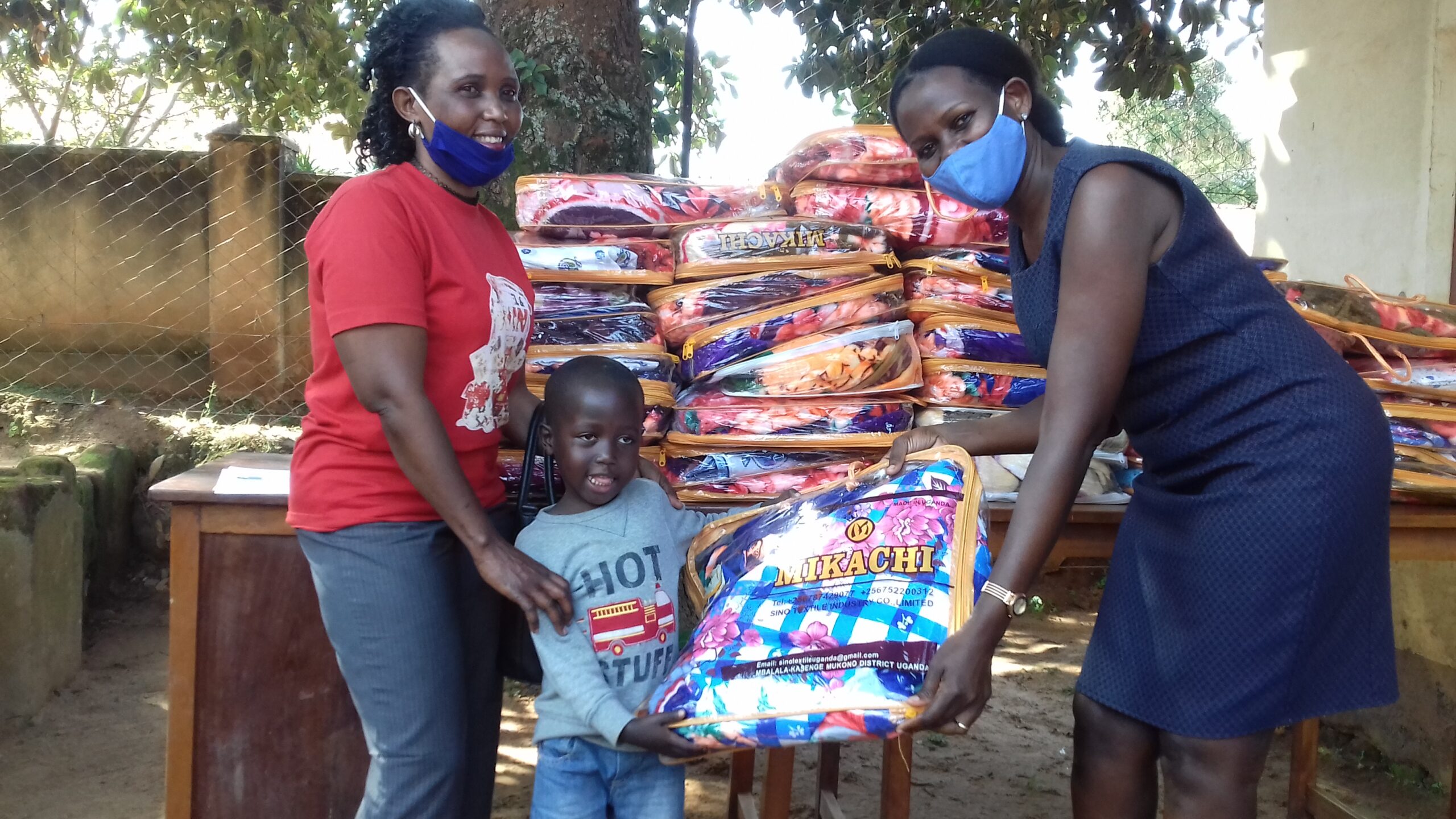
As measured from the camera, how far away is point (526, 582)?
177 centimetres

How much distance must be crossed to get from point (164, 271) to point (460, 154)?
14.6 feet

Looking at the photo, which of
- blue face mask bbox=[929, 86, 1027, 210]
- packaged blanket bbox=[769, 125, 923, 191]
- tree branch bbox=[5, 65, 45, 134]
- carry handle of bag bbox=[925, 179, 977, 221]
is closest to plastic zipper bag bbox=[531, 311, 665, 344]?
packaged blanket bbox=[769, 125, 923, 191]

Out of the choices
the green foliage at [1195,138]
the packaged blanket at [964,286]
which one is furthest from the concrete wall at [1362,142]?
the green foliage at [1195,138]

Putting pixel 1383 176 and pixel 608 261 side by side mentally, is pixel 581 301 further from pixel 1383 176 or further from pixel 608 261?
pixel 1383 176

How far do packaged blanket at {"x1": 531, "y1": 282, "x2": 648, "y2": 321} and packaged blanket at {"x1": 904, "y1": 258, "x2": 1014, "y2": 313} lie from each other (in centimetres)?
71

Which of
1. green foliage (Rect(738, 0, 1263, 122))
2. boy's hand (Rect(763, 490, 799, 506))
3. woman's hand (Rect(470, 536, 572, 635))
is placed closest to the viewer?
woman's hand (Rect(470, 536, 572, 635))

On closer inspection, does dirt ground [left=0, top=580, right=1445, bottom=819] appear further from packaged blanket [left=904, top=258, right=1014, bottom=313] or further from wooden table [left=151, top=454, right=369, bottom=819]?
packaged blanket [left=904, top=258, right=1014, bottom=313]

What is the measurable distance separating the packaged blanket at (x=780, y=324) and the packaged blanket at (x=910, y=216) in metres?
0.24

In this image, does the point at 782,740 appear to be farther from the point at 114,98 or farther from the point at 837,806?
the point at 114,98

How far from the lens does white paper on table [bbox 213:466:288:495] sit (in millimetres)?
2289

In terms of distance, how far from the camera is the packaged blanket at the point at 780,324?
2.54m

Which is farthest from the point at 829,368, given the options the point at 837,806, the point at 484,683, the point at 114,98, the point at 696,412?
the point at 114,98

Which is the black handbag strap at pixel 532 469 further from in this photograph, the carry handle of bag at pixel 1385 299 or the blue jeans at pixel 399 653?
the carry handle of bag at pixel 1385 299

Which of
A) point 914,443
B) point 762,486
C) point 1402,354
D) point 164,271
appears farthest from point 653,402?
point 164,271
